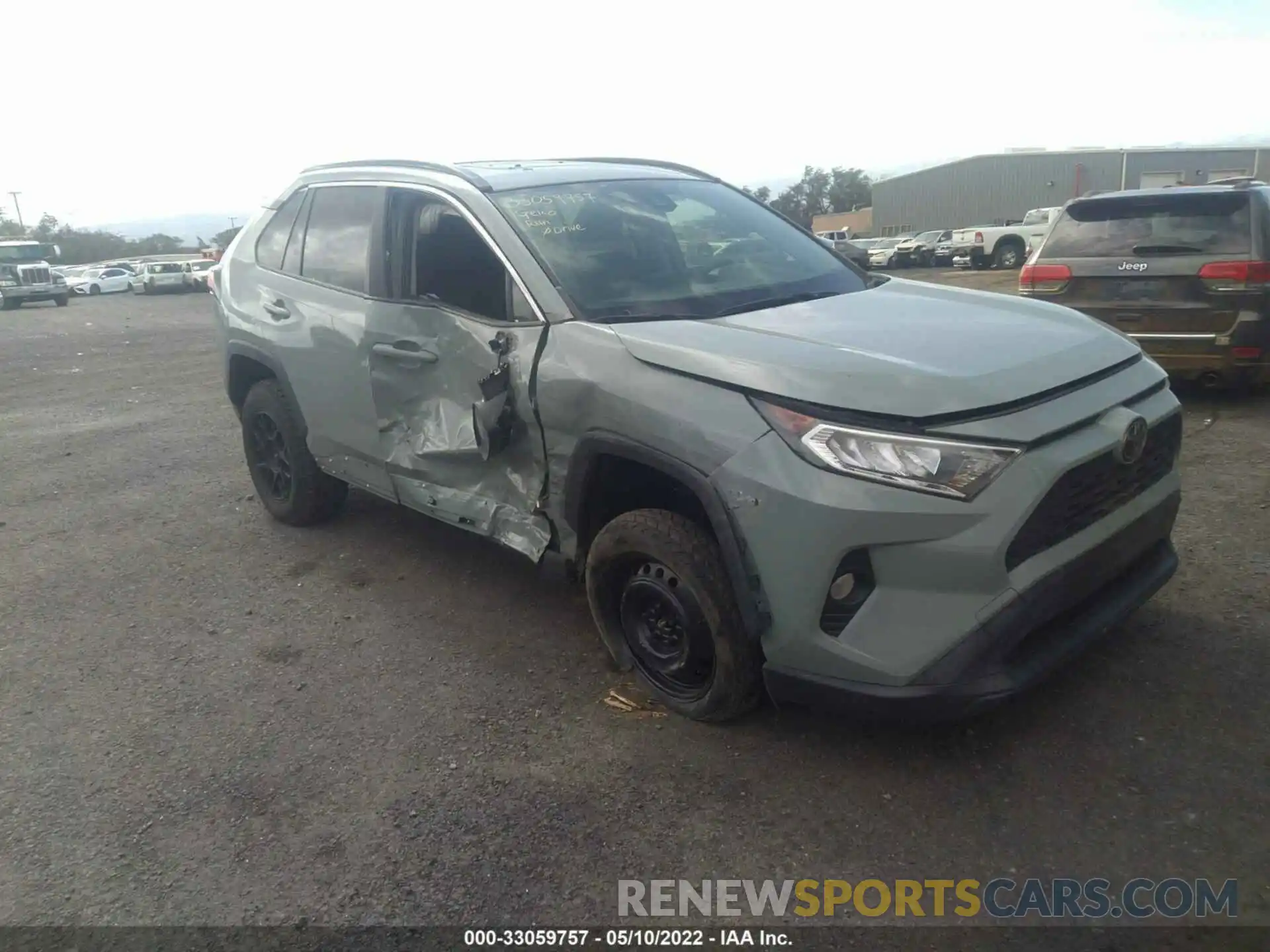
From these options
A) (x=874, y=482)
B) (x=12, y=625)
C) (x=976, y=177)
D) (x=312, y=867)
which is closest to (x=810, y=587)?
(x=874, y=482)

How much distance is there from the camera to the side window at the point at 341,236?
4520 mm

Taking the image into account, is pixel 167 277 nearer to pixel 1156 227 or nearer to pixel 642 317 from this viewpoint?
pixel 1156 227

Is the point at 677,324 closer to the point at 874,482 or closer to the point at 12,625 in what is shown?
the point at 874,482

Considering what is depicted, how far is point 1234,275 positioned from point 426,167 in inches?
214

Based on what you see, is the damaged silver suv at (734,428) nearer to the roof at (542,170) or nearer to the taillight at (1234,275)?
the roof at (542,170)

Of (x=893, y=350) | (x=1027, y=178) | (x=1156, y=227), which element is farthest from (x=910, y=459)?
(x=1027, y=178)

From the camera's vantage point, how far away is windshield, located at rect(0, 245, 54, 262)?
37.2 metres

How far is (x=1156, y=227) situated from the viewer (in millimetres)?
6992

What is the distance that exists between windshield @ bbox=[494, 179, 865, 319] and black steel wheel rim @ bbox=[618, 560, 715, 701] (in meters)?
0.96

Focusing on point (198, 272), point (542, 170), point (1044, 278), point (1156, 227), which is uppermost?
point (542, 170)

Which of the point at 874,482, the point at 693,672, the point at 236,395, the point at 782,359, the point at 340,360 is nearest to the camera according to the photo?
the point at 874,482

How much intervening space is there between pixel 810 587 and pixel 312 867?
1.64 meters

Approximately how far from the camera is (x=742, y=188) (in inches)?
194

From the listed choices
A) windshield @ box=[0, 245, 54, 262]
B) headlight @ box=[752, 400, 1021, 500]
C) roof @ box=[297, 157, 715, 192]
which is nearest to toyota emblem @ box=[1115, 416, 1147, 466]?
headlight @ box=[752, 400, 1021, 500]
